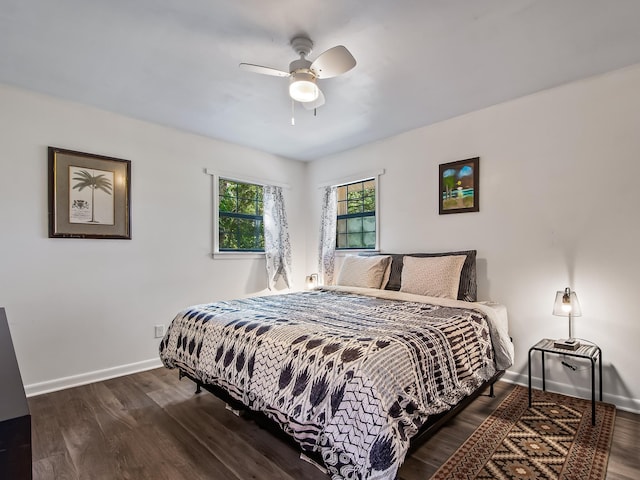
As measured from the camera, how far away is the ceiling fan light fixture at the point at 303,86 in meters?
2.12

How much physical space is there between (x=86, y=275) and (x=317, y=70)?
263cm

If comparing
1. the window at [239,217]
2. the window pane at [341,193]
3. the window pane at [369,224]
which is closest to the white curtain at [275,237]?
the window at [239,217]

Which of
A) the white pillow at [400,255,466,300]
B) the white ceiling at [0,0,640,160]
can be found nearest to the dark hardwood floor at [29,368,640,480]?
the white pillow at [400,255,466,300]

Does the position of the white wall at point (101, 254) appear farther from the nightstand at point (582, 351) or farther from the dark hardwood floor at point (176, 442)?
the nightstand at point (582, 351)

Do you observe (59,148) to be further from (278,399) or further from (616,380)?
(616,380)

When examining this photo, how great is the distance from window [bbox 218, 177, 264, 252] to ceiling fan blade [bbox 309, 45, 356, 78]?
228cm

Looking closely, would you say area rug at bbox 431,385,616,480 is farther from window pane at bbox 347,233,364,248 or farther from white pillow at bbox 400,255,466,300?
window pane at bbox 347,233,364,248

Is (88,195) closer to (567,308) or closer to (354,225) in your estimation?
(354,225)

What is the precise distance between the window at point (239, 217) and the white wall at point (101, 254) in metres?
0.20

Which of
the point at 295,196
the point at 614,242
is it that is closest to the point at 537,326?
the point at 614,242

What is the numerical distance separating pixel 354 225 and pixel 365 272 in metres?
1.02

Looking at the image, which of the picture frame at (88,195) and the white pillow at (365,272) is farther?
the white pillow at (365,272)

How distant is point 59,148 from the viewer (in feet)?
9.37

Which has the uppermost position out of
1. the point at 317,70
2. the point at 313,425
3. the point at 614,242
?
the point at 317,70
